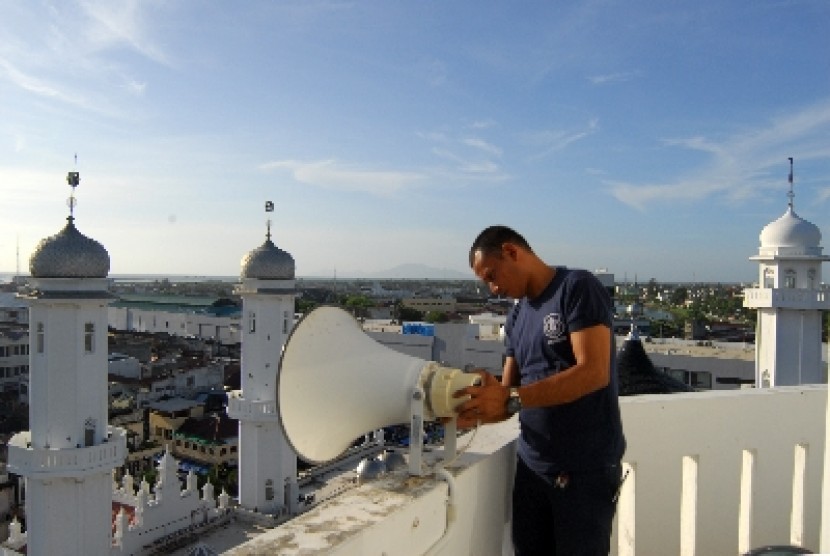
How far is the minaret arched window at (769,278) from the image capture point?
13344mm

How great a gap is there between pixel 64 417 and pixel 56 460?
1.96 ft

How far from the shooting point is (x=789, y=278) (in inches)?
523

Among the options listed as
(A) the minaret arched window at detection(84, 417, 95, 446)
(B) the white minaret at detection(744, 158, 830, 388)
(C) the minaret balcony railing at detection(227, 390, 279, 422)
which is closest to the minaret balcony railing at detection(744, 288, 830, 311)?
(B) the white minaret at detection(744, 158, 830, 388)

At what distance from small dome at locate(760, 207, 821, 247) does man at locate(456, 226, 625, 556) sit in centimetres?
1279

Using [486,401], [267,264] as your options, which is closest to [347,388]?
[486,401]

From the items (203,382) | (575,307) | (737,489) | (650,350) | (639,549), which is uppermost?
(575,307)

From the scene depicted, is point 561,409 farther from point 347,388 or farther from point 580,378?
point 347,388

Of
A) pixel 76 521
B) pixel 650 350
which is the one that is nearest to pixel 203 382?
pixel 650 350

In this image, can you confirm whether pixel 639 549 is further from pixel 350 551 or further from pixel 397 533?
pixel 350 551

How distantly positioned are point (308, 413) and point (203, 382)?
32199 millimetres

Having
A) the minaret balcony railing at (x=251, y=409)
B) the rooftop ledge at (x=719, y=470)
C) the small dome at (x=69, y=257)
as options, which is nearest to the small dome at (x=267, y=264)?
the minaret balcony railing at (x=251, y=409)

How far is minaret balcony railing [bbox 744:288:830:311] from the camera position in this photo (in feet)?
42.0

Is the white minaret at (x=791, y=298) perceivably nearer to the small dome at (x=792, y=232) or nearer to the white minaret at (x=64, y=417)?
the small dome at (x=792, y=232)

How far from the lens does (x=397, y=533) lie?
1805 millimetres
